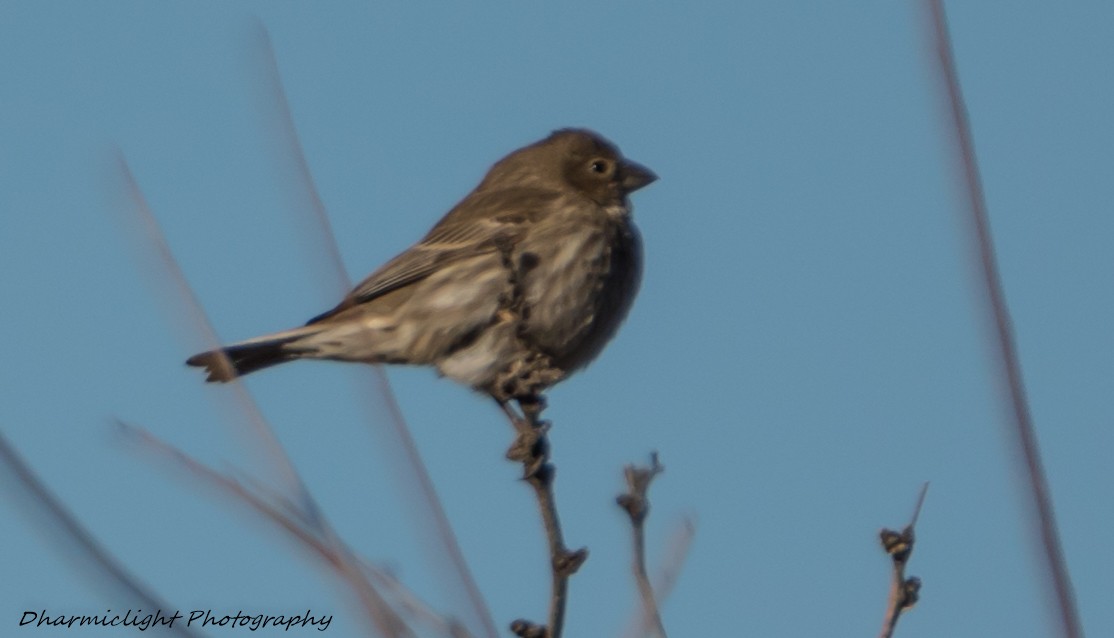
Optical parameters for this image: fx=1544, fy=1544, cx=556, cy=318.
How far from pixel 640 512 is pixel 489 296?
366 centimetres

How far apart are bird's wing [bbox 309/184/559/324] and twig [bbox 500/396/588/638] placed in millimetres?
2266

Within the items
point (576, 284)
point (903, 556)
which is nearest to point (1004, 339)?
point (903, 556)

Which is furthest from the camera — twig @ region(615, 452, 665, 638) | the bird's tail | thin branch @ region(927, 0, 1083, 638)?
the bird's tail

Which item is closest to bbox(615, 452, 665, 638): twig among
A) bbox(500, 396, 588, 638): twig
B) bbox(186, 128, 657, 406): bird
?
bbox(500, 396, 588, 638): twig

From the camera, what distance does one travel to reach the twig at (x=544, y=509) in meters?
3.22

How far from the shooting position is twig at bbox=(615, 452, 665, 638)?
105 inches

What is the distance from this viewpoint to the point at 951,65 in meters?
2.18

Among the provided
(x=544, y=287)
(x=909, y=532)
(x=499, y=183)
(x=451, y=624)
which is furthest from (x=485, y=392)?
(x=451, y=624)

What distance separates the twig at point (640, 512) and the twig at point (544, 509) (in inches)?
8.6

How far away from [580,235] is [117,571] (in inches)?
199

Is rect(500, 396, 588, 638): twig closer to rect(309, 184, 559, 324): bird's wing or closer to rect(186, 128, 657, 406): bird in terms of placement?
rect(186, 128, 657, 406): bird

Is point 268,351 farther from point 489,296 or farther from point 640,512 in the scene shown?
point 640,512

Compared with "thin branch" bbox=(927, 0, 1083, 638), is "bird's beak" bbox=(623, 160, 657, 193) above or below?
below

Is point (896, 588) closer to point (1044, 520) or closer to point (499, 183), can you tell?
point (1044, 520)
